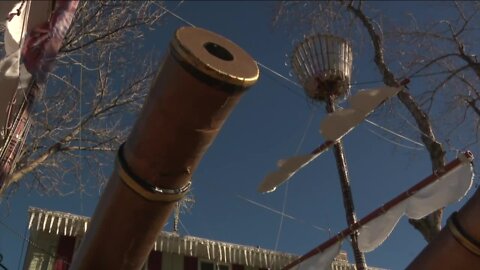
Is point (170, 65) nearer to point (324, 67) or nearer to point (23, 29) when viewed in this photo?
point (23, 29)

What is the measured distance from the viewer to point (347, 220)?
6.87m

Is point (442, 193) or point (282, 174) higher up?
point (442, 193)

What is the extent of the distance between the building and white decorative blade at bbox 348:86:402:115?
8.17 meters

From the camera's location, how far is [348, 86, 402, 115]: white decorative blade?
551cm

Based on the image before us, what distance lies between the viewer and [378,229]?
17.7ft

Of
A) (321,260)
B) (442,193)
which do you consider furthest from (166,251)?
(442,193)

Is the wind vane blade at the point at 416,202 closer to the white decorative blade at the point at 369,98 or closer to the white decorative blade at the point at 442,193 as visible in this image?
the white decorative blade at the point at 442,193

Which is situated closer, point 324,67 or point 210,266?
point 324,67

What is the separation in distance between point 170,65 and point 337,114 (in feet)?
14.0

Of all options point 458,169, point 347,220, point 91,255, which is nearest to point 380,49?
point 347,220

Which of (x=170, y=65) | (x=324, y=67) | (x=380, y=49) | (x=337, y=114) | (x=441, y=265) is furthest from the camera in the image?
(x=380, y=49)

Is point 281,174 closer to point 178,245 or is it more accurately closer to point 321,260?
point 321,260

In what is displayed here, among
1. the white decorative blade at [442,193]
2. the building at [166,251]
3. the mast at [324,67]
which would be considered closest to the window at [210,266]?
the building at [166,251]

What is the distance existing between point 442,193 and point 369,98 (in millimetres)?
1191
